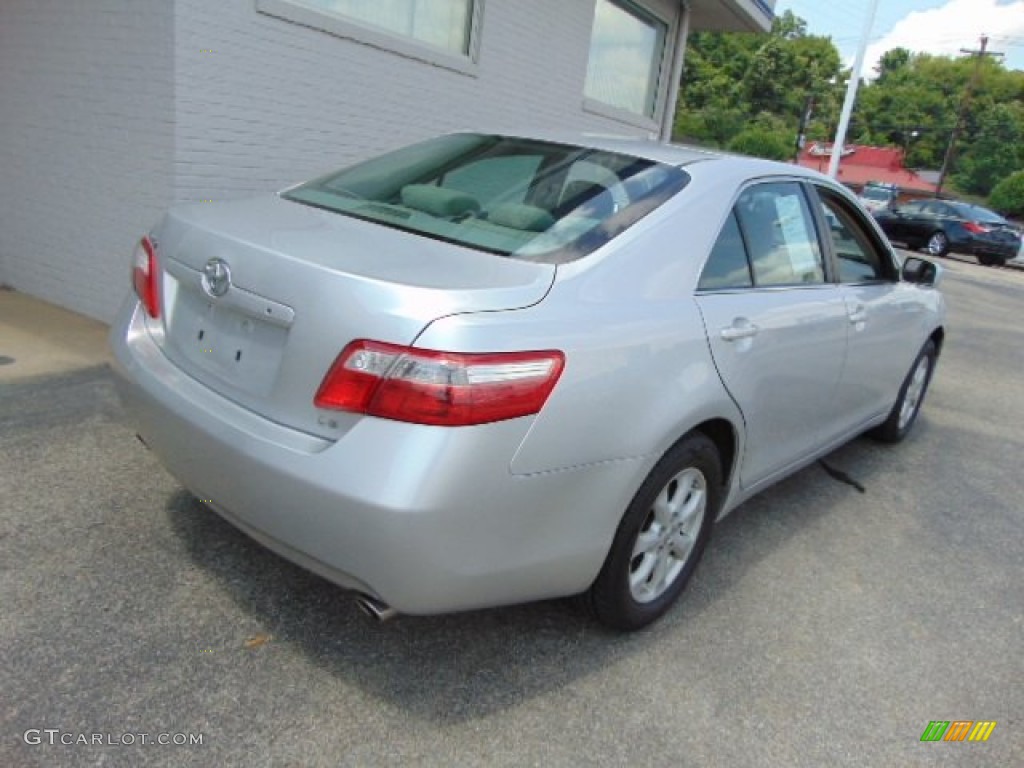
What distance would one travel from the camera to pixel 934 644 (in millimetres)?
2885

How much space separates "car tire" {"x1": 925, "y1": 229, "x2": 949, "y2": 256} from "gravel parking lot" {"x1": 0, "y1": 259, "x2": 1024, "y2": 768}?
67.4 feet

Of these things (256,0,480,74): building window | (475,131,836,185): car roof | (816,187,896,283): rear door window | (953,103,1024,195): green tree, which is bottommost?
(816,187,896,283): rear door window

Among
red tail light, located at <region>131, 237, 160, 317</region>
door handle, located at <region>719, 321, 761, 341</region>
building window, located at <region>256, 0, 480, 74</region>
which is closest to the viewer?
red tail light, located at <region>131, 237, 160, 317</region>

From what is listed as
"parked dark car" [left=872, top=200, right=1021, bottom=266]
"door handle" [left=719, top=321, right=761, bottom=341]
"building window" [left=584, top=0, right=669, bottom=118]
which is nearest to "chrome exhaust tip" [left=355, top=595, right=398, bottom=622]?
"door handle" [left=719, top=321, right=761, bottom=341]

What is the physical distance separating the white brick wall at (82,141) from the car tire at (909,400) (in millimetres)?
4386

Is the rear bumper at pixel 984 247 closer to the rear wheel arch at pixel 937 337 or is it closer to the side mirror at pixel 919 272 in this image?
the rear wheel arch at pixel 937 337

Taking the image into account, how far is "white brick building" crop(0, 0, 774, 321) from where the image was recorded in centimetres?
462

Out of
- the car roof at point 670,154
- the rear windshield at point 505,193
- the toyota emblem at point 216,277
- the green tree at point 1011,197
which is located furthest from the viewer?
the green tree at point 1011,197

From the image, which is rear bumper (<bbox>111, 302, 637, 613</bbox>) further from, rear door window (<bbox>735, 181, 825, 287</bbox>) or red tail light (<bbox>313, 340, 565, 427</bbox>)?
rear door window (<bbox>735, 181, 825, 287</bbox>)

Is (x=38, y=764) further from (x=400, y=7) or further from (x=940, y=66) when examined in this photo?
(x=940, y=66)

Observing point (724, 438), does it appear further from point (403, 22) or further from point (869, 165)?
point (869, 165)

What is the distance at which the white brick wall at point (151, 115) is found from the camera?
181 inches

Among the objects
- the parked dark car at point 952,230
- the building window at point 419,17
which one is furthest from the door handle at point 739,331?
the parked dark car at point 952,230

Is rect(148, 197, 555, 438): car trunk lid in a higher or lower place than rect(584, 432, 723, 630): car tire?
higher
